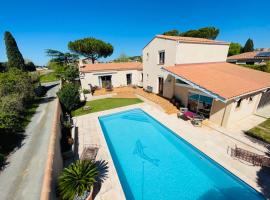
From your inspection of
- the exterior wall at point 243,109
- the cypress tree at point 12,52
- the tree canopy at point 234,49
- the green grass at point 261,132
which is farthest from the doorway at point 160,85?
the tree canopy at point 234,49

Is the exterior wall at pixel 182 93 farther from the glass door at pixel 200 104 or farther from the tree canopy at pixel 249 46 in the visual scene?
the tree canopy at pixel 249 46

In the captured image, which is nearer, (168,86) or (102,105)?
(168,86)

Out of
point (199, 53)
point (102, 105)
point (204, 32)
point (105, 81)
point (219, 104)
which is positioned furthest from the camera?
point (204, 32)

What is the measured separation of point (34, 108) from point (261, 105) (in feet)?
98.7

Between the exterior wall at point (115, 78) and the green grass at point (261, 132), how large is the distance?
69.3 feet

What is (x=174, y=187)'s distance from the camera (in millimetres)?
8062

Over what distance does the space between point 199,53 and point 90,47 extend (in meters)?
38.3

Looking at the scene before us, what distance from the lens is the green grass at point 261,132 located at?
11573 mm

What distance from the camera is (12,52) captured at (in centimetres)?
3566

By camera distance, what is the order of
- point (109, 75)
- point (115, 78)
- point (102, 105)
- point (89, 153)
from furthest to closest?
point (115, 78) < point (109, 75) < point (102, 105) < point (89, 153)

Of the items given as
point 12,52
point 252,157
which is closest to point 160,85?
point 252,157

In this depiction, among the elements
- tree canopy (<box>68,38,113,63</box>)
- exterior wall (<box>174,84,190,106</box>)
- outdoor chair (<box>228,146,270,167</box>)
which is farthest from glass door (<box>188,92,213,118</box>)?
tree canopy (<box>68,38,113,63</box>)

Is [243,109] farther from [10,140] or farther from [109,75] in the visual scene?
[109,75]

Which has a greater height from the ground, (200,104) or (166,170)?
(200,104)
